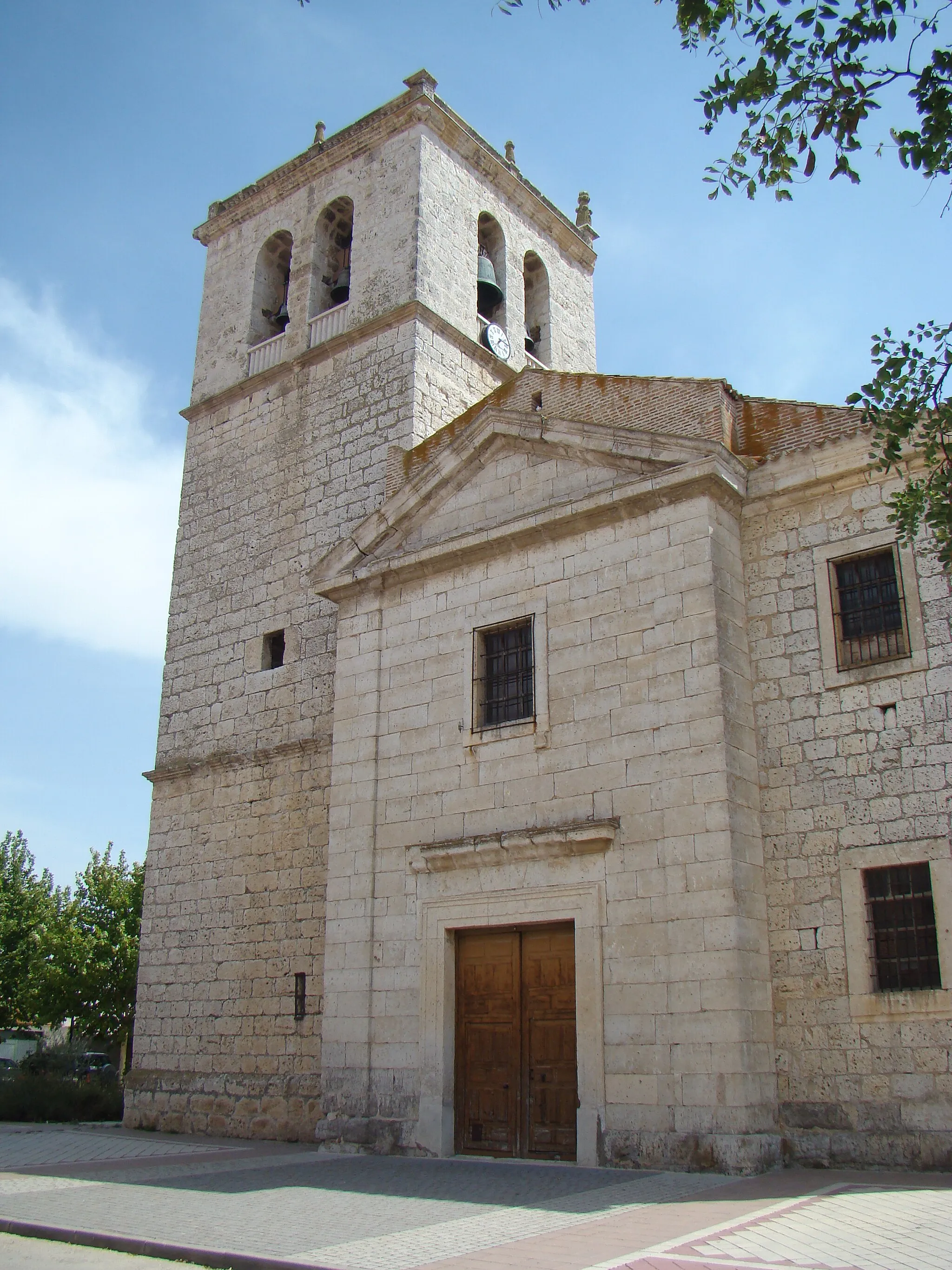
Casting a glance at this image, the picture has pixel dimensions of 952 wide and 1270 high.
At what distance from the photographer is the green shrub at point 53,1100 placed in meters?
16.3

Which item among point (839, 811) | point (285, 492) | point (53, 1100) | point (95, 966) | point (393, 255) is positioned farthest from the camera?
point (95, 966)

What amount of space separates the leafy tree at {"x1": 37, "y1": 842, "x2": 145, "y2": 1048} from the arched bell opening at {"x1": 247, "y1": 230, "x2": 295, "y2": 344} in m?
15.1

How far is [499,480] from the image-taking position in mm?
12836

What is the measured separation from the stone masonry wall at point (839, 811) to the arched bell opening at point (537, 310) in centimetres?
922

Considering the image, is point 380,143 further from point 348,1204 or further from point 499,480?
point 348,1204

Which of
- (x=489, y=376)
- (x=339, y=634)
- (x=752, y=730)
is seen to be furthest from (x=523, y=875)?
(x=489, y=376)

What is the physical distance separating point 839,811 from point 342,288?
11.8 meters

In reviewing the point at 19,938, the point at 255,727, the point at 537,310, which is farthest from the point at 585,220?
the point at 19,938

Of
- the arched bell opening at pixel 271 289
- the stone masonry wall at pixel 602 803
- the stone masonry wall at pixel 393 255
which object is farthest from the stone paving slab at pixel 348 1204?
the arched bell opening at pixel 271 289

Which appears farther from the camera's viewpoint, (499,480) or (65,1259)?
(499,480)

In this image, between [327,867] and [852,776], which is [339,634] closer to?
[327,867]

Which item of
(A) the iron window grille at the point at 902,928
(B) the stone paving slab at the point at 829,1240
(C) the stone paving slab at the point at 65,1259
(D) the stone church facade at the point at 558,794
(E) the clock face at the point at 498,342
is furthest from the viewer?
(E) the clock face at the point at 498,342

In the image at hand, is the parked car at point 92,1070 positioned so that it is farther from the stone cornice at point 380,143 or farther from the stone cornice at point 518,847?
the stone cornice at point 380,143

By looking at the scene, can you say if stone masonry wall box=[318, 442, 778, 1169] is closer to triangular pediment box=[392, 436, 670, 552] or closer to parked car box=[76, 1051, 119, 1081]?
triangular pediment box=[392, 436, 670, 552]
